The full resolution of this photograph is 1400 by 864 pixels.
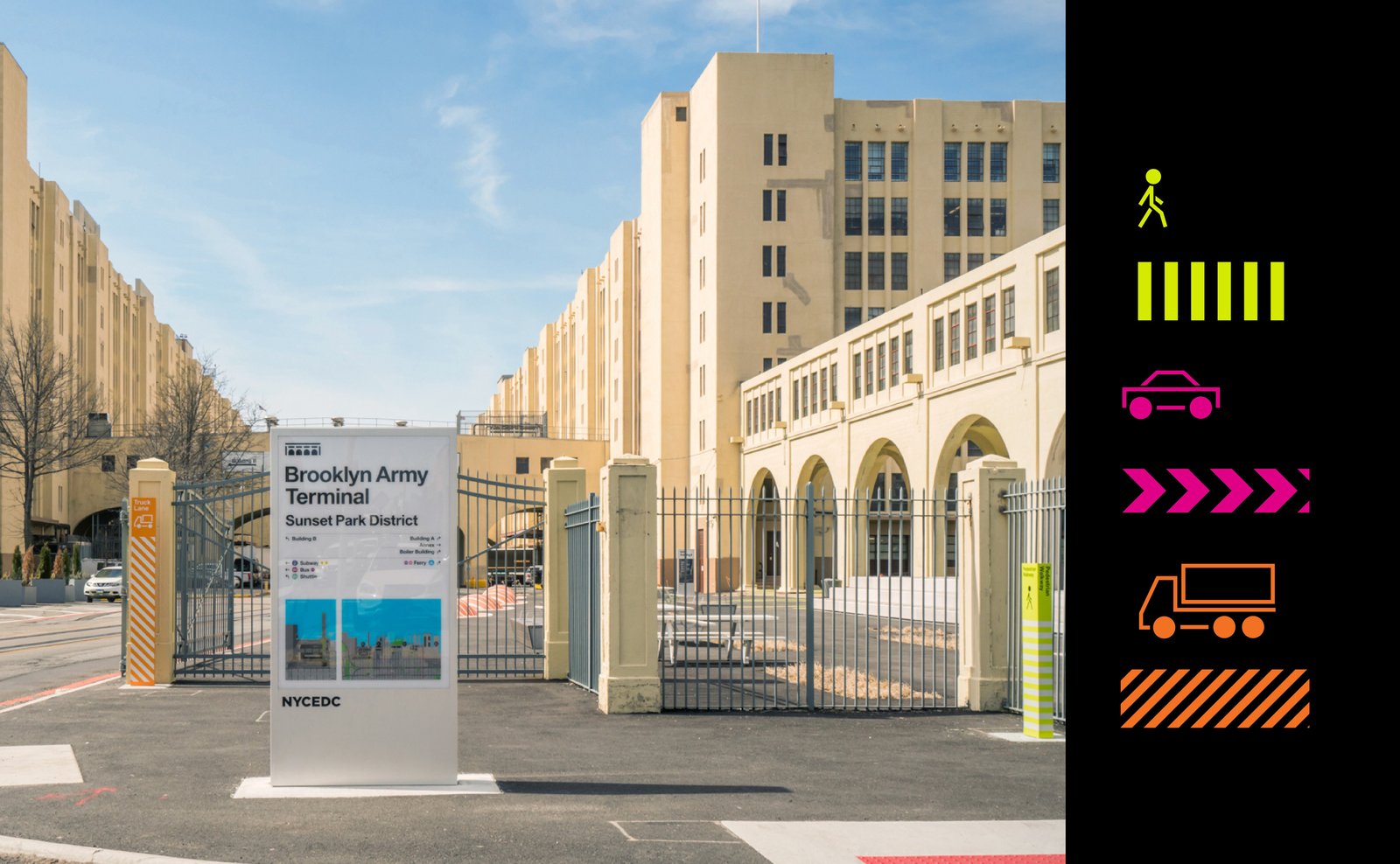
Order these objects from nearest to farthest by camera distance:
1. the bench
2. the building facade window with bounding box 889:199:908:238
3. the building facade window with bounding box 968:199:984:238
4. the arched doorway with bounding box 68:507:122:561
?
the bench, the building facade window with bounding box 889:199:908:238, the building facade window with bounding box 968:199:984:238, the arched doorway with bounding box 68:507:122:561

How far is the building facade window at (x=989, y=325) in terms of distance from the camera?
136ft

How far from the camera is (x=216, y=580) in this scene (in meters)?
20.8

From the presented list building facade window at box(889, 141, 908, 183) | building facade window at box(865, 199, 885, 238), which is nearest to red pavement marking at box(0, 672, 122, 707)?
building facade window at box(865, 199, 885, 238)

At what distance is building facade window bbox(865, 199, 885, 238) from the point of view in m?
75.4

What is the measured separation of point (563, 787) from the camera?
10688 mm

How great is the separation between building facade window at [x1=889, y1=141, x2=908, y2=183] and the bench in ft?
159

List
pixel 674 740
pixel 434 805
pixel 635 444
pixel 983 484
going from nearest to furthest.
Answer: pixel 434 805 → pixel 674 740 → pixel 983 484 → pixel 635 444
